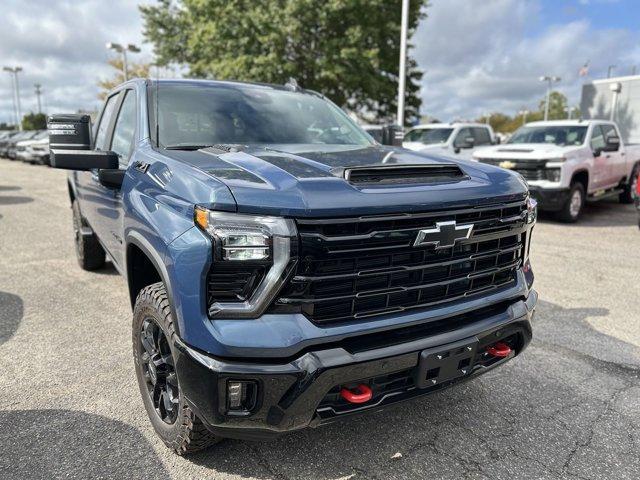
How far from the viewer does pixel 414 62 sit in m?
22.8

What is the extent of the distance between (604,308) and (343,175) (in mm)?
3699

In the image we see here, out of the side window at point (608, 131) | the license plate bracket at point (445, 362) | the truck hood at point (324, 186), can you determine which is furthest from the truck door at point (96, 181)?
the side window at point (608, 131)

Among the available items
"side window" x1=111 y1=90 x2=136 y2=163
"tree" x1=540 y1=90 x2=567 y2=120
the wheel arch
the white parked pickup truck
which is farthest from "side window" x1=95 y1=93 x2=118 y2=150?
"tree" x1=540 y1=90 x2=567 y2=120

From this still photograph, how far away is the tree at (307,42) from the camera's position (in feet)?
58.6

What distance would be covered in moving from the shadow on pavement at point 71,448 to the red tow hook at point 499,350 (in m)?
1.65

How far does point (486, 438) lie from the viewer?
2668mm

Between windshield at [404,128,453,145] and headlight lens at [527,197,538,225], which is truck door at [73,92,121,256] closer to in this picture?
headlight lens at [527,197,538,225]

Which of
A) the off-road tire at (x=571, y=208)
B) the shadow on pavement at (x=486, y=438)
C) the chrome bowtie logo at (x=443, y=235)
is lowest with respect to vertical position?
the shadow on pavement at (x=486, y=438)

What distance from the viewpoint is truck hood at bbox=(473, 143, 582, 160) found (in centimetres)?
894

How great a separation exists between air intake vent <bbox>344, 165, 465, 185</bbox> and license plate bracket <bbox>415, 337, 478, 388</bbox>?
73cm

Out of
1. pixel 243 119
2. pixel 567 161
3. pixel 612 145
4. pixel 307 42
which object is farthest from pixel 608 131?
pixel 307 42

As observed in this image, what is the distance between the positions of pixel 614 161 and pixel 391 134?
8.37 m

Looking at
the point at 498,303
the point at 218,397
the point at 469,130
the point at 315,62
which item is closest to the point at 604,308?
the point at 498,303

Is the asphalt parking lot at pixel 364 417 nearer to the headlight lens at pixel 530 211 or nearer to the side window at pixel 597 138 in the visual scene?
the headlight lens at pixel 530 211
